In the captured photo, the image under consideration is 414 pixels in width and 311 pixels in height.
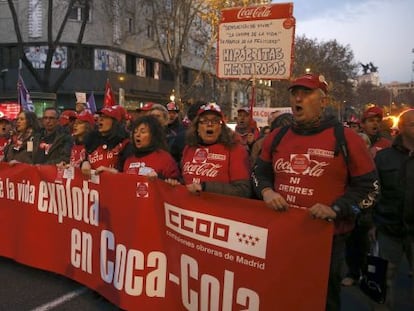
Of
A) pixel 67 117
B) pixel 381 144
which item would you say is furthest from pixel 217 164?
pixel 67 117

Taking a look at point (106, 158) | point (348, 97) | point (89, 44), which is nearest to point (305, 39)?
point (348, 97)

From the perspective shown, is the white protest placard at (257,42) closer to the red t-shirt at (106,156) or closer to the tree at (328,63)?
the red t-shirt at (106,156)

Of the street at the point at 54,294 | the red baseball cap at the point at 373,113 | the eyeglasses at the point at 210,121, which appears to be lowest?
the street at the point at 54,294

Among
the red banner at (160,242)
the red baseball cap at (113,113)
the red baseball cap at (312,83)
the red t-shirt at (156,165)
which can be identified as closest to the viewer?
the red banner at (160,242)

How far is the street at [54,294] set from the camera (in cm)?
452

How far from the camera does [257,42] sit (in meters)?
7.36

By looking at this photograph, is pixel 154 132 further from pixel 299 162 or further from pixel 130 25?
pixel 130 25

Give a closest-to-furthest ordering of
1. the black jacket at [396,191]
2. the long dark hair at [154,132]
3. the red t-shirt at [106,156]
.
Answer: the black jacket at [396,191]
the long dark hair at [154,132]
the red t-shirt at [106,156]

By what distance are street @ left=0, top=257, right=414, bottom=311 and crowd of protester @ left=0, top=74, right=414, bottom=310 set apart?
0.54 m

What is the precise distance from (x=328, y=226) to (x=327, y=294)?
1.72 ft

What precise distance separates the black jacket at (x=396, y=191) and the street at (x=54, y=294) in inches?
29.7

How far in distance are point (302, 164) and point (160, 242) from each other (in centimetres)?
146

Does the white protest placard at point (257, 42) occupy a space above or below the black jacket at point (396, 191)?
Answer: above

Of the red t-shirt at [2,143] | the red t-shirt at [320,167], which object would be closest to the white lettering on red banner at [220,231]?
the red t-shirt at [320,167]
